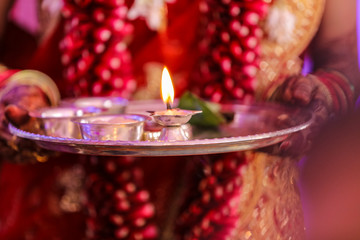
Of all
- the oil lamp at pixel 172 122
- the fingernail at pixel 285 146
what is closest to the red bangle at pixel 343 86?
the fingernail at pixel 285 146

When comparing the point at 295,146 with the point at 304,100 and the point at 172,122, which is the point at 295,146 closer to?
the point at 304,100

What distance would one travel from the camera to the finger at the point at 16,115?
0.59 m

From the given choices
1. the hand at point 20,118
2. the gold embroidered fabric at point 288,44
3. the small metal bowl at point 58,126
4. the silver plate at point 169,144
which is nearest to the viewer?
the silver plate at point 169,144

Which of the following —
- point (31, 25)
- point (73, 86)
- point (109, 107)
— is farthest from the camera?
point (31, 25)

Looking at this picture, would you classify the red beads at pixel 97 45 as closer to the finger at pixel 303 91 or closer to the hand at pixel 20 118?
the hand at pixel 20 118

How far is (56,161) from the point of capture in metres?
0.89

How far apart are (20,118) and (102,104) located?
133mm

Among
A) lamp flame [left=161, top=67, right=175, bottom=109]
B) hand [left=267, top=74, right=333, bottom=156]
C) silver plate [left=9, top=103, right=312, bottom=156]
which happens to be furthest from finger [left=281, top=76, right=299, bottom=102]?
lamp flame [left=161, top=67, right=175, bottom=109]

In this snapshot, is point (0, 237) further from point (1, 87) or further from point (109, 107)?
point (109, 107)

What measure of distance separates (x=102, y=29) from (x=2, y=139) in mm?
295

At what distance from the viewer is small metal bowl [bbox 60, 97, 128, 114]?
1.85ft

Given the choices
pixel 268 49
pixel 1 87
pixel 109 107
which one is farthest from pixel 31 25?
pixel 268 49

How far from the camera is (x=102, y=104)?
587 mm

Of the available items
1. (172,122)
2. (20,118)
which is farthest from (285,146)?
(20,118)
